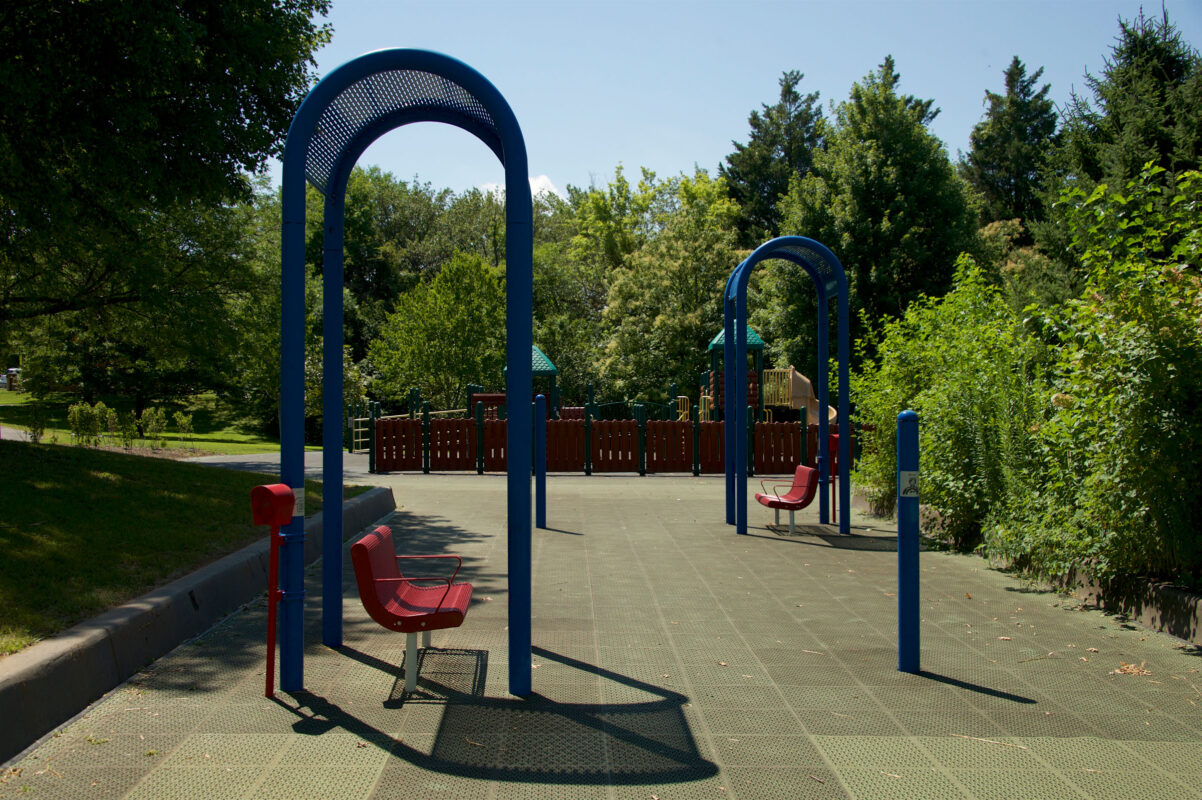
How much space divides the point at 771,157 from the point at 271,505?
170ft

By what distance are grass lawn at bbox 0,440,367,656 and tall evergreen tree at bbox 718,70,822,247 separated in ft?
142

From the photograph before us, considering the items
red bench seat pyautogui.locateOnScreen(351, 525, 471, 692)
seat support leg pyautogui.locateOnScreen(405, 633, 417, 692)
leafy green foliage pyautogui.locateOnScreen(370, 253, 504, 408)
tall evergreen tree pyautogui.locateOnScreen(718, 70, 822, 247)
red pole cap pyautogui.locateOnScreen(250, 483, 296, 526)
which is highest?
tall evergreen tree pyautogui.locateOnScreen(718, 70, 822, 247)

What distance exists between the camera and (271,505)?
4652 millimetres

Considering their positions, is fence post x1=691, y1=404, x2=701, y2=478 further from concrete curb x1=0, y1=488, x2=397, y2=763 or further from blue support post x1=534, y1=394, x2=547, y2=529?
concrete curb x1=0, y1=488, x2=397, y2=763

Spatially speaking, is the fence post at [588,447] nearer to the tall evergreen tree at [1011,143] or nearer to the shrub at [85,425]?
the shrub at [85,425]

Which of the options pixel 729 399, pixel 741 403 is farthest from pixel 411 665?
pixel 729 399

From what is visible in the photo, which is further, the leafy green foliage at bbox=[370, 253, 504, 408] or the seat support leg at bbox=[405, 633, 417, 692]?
the leafy green foliage at bbox=[370, 253, 504, 408]

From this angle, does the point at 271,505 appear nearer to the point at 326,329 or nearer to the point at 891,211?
the point at 326,329

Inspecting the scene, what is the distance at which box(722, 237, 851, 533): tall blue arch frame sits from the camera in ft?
34.5

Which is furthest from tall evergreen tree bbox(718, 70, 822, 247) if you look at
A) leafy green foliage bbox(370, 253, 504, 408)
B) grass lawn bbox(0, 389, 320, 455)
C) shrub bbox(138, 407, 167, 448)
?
shrub bbox(138, 407, 167, 448)

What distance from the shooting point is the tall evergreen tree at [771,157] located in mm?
52062

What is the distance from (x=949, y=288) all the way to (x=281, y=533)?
28.6 m

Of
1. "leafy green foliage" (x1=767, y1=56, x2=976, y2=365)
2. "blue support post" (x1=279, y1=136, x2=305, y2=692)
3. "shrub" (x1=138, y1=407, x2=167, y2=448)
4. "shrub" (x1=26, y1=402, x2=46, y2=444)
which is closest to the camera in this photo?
"blue support post" (x1=279, y1=136, x2=305, y2=692)

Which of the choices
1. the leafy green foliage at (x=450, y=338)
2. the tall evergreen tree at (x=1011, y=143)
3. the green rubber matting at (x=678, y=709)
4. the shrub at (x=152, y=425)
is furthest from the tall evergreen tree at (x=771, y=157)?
the green rubber matting at (x=678, y=709)
